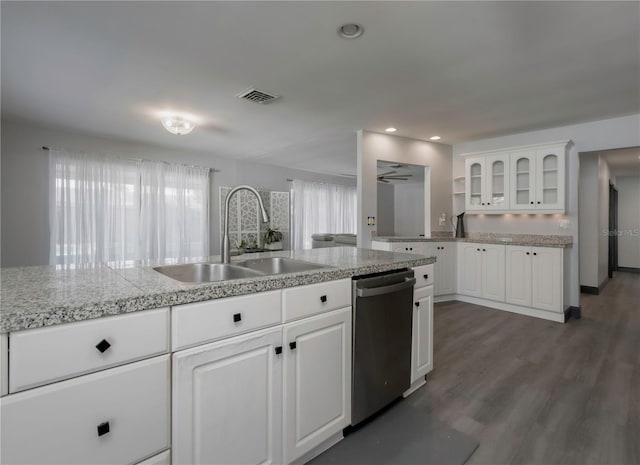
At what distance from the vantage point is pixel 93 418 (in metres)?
0.90

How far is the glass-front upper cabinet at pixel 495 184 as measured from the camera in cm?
419

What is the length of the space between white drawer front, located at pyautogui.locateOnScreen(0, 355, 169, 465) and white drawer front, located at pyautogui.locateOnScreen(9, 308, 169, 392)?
3 centimetres

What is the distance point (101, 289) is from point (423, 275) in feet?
5.89

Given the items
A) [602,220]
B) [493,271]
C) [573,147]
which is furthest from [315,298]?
[602,220]

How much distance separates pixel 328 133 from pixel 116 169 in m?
3.19

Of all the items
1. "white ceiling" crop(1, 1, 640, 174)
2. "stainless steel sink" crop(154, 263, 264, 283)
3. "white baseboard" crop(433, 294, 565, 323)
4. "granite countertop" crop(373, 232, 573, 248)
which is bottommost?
"white baseboard" crop(433, 294, 565, 323)

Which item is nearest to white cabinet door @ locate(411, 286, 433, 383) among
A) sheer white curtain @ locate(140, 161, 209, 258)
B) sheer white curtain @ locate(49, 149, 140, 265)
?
sheer white curtain @ locate(140, 161, 209, 258)

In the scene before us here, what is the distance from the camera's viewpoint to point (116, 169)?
4.52 meters

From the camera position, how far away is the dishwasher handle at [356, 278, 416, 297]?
162 cm

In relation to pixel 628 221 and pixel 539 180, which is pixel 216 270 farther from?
pixel 628 221

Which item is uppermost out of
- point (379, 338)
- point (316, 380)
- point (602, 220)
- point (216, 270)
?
point (602, 220)

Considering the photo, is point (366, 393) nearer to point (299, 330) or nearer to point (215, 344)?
point (299, 330)

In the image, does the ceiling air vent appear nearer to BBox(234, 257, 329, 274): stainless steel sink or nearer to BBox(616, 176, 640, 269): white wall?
BBox(234, 257, 329, 274): stainless steel sink

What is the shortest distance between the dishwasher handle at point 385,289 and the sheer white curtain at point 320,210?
5021 mm
